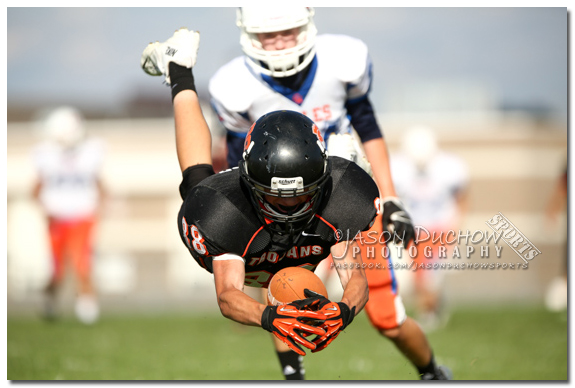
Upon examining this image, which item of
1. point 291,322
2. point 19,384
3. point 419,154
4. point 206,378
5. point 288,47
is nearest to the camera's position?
point 291,322

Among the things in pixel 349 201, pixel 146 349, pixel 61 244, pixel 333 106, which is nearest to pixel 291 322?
pixel 349 201

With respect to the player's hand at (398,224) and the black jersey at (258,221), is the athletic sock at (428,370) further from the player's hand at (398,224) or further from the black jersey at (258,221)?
the black jersey at (258,221)

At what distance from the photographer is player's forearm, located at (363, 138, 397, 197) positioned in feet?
13.5

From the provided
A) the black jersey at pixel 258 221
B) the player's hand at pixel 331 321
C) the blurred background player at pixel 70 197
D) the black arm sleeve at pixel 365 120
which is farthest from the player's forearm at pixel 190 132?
the blurred background player at pixel 70 197

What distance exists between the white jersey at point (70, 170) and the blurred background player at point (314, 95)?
199 inches

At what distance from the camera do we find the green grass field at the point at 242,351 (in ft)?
16.1

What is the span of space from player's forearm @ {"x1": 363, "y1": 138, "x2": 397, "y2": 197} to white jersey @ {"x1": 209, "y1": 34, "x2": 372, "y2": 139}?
0.97 feet

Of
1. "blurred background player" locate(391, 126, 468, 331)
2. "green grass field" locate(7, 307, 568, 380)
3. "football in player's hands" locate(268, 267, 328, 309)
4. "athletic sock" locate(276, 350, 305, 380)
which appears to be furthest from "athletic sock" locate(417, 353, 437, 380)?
Result: "blurred background player" locate(391, 126, 468, 331)

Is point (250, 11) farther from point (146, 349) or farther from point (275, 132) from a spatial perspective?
point (146, 349)

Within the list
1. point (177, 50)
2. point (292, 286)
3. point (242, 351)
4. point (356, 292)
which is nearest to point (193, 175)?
point (177, 50)

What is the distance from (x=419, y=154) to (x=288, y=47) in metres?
5.76

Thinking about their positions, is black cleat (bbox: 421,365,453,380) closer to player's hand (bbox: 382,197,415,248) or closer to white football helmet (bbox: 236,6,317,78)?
player's hand (bbox: 382,197,415,248)

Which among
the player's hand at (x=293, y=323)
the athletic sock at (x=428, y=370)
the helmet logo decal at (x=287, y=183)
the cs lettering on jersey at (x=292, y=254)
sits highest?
the helmet logo decal at (x=287, y=183)

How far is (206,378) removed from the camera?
187 inches
